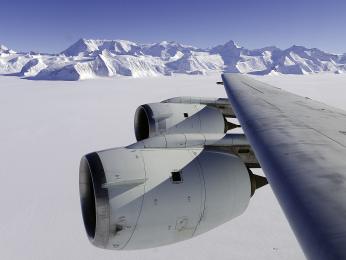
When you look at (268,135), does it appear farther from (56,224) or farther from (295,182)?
(56,224)

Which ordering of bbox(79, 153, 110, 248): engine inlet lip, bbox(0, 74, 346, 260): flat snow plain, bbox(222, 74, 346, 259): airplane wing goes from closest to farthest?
bbox(222, 74, 346, 259): airplane wing
bbox(79, 153, 110, 248): engine inlet lip
bbox(0, 74, 346, 260): flat snow plain

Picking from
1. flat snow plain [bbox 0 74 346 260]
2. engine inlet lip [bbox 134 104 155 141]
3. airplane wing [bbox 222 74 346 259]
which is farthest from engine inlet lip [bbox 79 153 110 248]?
engine inlet lip [bbox 134 104 155 141]

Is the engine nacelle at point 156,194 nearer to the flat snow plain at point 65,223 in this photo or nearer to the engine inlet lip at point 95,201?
the engine inlet lip at point 95,201

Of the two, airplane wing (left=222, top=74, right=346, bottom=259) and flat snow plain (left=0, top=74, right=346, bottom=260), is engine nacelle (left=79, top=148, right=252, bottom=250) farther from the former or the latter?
flat snow plain (left=0, top=74, right=346, bottom=260)

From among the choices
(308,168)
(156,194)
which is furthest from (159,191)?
(308,168)

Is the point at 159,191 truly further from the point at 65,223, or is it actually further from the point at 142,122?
the point at 65,223

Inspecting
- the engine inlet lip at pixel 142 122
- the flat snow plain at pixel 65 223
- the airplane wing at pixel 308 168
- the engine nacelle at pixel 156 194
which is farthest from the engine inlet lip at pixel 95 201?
the engine inlet lip at pixel 142 122
